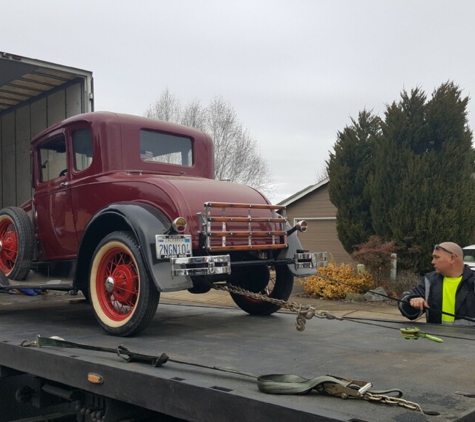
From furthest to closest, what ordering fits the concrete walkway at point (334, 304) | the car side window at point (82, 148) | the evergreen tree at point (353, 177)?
the evergreen tree at point (353, 177) < the concrete walkway at point (334, 304) < the car side window at point (82, 148)

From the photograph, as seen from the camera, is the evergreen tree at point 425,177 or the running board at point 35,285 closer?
the running board at point 35,285

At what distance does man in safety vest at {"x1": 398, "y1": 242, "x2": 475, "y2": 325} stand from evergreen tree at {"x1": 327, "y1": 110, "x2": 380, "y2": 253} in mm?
10732

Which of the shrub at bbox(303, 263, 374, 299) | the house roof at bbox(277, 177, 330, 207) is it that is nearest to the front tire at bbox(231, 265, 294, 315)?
the shrub at bbox(303, 263, 374, 299)

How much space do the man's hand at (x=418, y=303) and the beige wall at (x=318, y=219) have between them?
14208 mm

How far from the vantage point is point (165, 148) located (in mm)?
5609

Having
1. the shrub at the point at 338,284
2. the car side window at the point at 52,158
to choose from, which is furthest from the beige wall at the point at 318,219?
the car side window at the point at 52,158

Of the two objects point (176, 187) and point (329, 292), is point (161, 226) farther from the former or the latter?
point (329, 292)

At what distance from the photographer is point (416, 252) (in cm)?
1291

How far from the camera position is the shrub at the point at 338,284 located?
40.1 ft

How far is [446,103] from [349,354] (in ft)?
36.9

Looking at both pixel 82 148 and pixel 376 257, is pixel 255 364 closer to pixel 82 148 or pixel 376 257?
pixel 82 148

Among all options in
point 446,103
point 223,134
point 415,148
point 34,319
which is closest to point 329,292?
point 415,148

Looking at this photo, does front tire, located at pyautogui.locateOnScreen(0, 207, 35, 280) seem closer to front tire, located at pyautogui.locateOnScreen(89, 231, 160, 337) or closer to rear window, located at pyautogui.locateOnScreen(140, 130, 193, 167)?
front tire, located at pyautogui.locateOnScreen(89, 231, 160, 337)

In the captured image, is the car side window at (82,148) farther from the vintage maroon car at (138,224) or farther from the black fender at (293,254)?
the black fender at (293,254)
